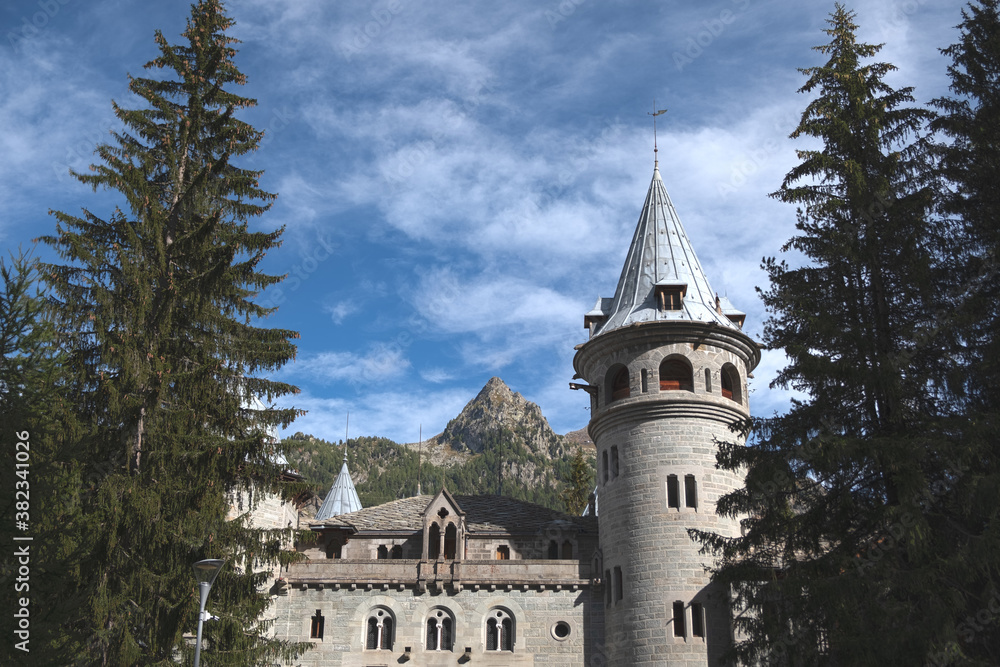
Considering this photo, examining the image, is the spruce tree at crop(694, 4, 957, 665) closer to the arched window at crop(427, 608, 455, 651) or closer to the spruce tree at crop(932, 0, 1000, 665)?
the spruce tree at crop(932, 0, 1000, 665)

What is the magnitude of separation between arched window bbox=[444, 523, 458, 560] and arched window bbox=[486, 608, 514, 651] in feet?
9.39

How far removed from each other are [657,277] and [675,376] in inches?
163

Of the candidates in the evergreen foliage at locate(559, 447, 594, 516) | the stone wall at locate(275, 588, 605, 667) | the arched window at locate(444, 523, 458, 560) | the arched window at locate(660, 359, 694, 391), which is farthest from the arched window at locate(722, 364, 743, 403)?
the evergreen foliage at locate(559, 447, 594, 516)

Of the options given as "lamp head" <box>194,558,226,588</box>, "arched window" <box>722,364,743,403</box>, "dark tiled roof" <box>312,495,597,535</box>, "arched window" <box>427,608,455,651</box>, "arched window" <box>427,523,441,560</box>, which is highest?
"arched window" <box>722,364,743,403</box>

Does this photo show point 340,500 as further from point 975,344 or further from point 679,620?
point 975,344

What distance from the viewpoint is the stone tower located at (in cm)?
2945

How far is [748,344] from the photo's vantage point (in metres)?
33.9

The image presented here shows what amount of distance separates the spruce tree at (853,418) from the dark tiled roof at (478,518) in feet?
47.9

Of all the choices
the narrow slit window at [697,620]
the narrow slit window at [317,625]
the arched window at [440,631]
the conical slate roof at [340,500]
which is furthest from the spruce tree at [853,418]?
the conical slate roof at [340,500]

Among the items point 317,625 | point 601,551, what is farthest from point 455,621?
point 601,551

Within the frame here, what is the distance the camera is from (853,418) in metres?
20.0

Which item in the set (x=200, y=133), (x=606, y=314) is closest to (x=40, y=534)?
(x=200, y=133)

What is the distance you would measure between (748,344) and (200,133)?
814 inches

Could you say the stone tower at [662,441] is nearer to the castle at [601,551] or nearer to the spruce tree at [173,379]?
the castle at [601,551]
